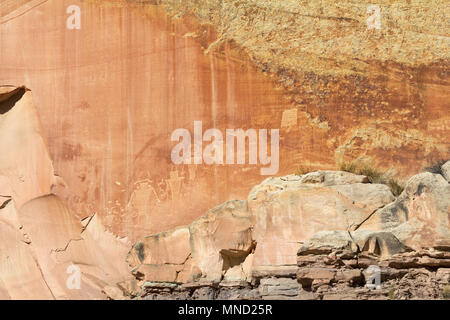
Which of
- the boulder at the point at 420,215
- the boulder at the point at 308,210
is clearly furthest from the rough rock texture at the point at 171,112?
the boulder at the point at 420,215

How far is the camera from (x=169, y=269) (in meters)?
12.2

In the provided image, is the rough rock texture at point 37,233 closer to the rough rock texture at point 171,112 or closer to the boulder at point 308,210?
the rough rock texture at point 171,112

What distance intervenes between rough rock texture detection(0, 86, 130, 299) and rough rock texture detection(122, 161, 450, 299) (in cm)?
62

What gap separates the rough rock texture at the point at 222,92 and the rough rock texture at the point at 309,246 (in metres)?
0.64

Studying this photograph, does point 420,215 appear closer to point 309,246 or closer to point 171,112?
point 309,246

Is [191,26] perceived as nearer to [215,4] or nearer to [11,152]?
[215,4]

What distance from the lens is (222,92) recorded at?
12.9 metres

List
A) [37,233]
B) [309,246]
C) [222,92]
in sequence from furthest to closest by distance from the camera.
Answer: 1. [37,233]
2. [222,92]
3. [309,246]

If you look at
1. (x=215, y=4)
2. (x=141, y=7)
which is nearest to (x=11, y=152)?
(x=141, y=7)

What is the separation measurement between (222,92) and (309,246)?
9.98ft

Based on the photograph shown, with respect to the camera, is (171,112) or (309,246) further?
(171,112)

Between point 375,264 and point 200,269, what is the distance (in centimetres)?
253

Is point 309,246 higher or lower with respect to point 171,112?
lower

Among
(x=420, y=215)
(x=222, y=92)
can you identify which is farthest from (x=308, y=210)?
(x=222, y=92)
